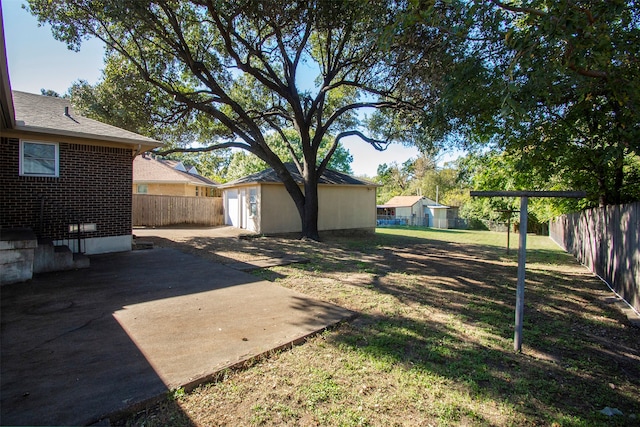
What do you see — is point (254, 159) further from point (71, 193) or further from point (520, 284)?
point (520, 284)

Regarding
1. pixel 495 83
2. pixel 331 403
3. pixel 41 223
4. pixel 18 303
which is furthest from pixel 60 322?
pixel 495 83

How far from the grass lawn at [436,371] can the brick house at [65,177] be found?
19.5 ft

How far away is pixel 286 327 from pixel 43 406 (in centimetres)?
244

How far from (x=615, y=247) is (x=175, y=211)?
19.7 meters

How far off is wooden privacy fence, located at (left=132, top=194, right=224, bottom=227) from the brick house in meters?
8.82

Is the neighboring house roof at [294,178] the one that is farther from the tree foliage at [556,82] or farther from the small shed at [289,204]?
the tree foliage at [556,82]

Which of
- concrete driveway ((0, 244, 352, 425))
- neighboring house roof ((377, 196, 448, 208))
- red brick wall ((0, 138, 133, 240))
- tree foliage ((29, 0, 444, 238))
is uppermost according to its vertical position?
tree foliage ((29, 0, 444, 238))

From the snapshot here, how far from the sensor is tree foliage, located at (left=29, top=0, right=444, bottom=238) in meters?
9.09

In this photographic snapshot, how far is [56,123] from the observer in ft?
27.3

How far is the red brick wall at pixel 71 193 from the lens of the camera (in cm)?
757

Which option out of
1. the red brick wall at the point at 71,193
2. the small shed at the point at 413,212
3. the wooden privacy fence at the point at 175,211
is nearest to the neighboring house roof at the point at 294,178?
the wooden privacy fence at the point at 175,211

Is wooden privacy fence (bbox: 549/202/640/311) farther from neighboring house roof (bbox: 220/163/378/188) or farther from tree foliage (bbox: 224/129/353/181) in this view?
tree foliage (bbox: 224/129/353/181)

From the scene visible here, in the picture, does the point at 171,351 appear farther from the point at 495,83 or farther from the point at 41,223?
the point at 41,223

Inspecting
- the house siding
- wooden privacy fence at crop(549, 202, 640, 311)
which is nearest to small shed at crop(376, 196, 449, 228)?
the house siding
